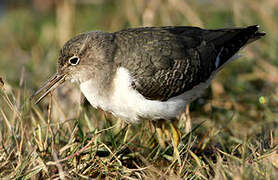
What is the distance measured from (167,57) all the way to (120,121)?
3.66 feet

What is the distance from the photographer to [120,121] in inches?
225

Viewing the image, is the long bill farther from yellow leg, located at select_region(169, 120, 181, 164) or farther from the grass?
yellow leg, located at select_region(169, 120, 181, 164)

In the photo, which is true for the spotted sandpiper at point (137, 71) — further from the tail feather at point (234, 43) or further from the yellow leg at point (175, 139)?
the tail feather at point (234, 43)

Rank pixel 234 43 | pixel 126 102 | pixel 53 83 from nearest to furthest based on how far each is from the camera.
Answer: pixel 126 102
pixel 53 83
pixel 234 43

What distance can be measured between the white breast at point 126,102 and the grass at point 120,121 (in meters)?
0.26

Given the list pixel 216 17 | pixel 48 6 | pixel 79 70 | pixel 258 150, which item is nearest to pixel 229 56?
pixel 258 150

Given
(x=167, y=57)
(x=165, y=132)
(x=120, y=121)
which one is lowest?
(x=165, y=132)

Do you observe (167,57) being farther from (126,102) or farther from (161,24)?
(161,24)

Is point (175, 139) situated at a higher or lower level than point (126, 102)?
lower

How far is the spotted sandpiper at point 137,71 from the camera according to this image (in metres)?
5.07

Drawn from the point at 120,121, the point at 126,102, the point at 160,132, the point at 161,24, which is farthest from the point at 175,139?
the point at 161,24

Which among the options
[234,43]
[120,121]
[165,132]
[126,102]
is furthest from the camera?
[234,43]

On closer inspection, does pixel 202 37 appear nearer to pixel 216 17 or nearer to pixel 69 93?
pixel 69 93

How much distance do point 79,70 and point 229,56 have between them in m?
2.18
